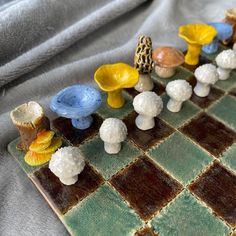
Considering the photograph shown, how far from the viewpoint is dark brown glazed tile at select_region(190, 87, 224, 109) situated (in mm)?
755

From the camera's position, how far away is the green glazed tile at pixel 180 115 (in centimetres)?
71

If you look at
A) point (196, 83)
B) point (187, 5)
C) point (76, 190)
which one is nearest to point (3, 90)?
point (76, 190)

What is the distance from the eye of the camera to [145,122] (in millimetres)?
687

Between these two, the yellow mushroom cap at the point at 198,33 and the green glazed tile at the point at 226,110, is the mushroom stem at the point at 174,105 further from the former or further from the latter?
the yellow mushroom cap at the point at 198,33

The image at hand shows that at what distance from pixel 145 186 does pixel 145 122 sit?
0.51ft

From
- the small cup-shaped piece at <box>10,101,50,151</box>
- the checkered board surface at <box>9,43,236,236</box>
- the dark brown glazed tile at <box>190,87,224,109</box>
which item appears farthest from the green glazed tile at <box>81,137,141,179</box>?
the dark brown glazed tile at <box>190,87,224,109</box>

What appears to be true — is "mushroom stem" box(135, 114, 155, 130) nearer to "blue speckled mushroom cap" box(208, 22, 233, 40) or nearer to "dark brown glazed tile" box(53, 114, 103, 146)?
"dark brown glazed tile" box(53, 114, 103, 146)

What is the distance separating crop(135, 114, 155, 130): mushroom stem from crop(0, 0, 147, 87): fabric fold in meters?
0.34

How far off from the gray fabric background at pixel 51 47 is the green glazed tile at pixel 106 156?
130 mm

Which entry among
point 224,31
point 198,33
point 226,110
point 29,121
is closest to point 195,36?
point 198,33

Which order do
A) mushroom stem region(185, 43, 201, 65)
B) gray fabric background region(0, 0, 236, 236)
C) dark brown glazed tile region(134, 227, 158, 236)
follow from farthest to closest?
mushroom stem region(185, 43, 201, 65) < gray fabric background region(0, 0, 236, 236) < dark brown glazed tile region(134, 227, 158, 236)

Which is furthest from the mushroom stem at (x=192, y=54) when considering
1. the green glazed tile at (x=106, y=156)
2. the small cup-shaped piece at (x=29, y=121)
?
the small cup-shaped piece at (x=29, y=121)

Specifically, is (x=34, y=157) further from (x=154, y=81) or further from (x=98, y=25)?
(x=98, y=25)

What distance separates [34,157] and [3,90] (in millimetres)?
268
